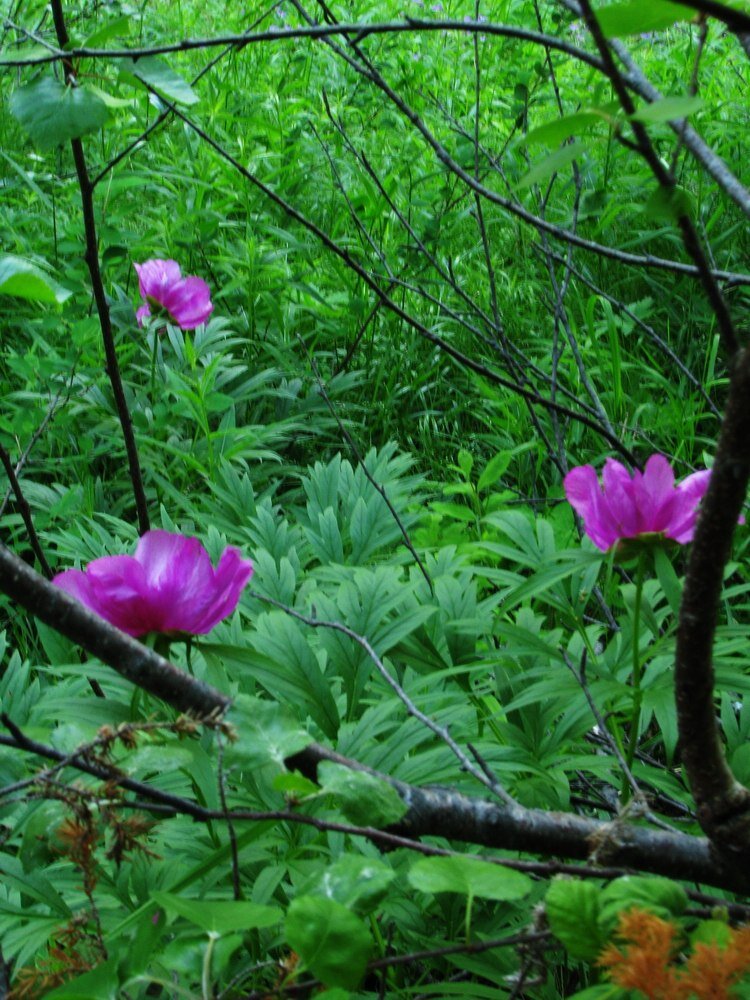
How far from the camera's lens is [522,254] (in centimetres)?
280

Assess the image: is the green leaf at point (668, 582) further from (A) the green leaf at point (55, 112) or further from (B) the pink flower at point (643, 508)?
(A) the green leaf at point (55, 112)

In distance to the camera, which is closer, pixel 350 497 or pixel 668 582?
pixel 668 582

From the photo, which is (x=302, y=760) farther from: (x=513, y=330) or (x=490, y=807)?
(x=513, y=330)

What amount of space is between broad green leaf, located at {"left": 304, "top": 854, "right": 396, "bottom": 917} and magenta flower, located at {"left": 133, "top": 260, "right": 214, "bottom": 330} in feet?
5.30

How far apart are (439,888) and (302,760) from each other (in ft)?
0.47

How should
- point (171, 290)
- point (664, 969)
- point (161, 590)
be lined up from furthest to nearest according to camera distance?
point (171, 290), point (161, 590), point (664, 969)

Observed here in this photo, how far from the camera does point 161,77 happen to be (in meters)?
0.80

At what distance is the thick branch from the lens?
1.58 ft

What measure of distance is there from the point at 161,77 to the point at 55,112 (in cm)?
9

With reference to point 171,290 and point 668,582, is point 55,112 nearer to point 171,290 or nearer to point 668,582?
point 668,582

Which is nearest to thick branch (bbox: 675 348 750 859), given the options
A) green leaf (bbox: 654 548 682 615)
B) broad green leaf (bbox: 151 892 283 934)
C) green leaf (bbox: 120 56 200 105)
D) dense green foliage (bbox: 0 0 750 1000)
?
dense green foliage (bbox: 0 0 750 1000)

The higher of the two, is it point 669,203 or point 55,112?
point 55,112

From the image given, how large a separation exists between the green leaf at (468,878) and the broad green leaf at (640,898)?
0.13ft

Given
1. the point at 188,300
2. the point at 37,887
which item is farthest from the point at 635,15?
the point at 188,300
